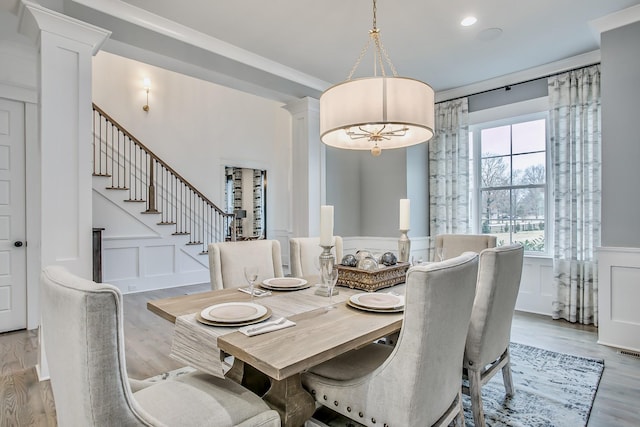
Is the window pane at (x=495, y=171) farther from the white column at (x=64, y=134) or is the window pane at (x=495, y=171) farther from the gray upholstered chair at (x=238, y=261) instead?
the white column at (x=64, y=134)

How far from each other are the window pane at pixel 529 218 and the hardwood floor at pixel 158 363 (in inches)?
33.2

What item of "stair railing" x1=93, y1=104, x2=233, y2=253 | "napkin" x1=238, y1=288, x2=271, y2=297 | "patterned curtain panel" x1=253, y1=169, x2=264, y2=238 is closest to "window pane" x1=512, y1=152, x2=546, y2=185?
"napkin" x1=238, y1=288, x2=271, y2=297

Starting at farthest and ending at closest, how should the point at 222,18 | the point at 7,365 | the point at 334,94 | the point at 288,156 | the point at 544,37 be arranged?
1. the point at 288,156
2. the point at 544,37
3. the point at 222,18
4. the point at 7,365
5. the point at 334,94

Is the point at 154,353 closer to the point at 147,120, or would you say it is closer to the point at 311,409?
the point at 311,409

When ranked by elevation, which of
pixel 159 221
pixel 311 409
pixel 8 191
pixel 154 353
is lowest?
pixel 154 353

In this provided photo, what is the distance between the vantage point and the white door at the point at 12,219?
11.0 ft

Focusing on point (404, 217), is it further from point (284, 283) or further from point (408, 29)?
point (408, 29)

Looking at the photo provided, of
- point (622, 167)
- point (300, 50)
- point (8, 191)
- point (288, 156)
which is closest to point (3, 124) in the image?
point (8, 191)

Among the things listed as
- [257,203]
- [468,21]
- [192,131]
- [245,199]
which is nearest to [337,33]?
[468,21]

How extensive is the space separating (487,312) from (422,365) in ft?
2.42

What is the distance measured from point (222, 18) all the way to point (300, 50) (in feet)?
2.76

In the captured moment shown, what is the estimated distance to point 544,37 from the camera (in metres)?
3.17

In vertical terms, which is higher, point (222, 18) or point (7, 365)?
point (222, 18)

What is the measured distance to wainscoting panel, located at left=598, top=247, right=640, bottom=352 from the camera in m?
2.87
